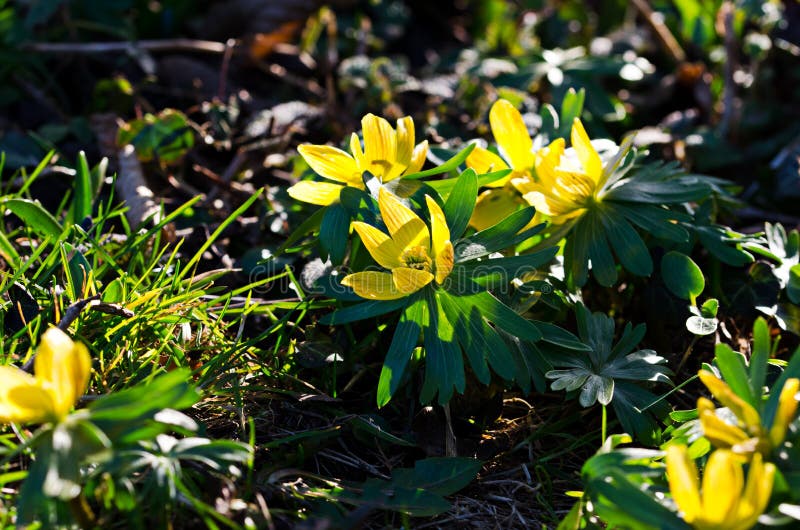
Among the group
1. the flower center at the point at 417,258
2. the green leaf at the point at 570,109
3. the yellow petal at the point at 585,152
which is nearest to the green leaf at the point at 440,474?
the flower center at the point at 417,258

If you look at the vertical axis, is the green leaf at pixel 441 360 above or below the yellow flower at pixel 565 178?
below

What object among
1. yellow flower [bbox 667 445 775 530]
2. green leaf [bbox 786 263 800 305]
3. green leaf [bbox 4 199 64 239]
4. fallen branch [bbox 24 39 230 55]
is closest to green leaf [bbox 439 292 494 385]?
yellow flower [bbox 667 445 775 530]

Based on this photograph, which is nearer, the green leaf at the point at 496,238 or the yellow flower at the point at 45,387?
the yellow flower at the point at 45,387

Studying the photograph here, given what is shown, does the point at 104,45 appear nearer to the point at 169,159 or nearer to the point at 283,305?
the point at 169,159

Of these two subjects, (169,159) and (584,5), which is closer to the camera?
(169,159)

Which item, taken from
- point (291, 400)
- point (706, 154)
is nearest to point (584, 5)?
point (706, 154)

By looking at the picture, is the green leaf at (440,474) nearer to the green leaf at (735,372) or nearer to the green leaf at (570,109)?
the green leaf at (735,372)
